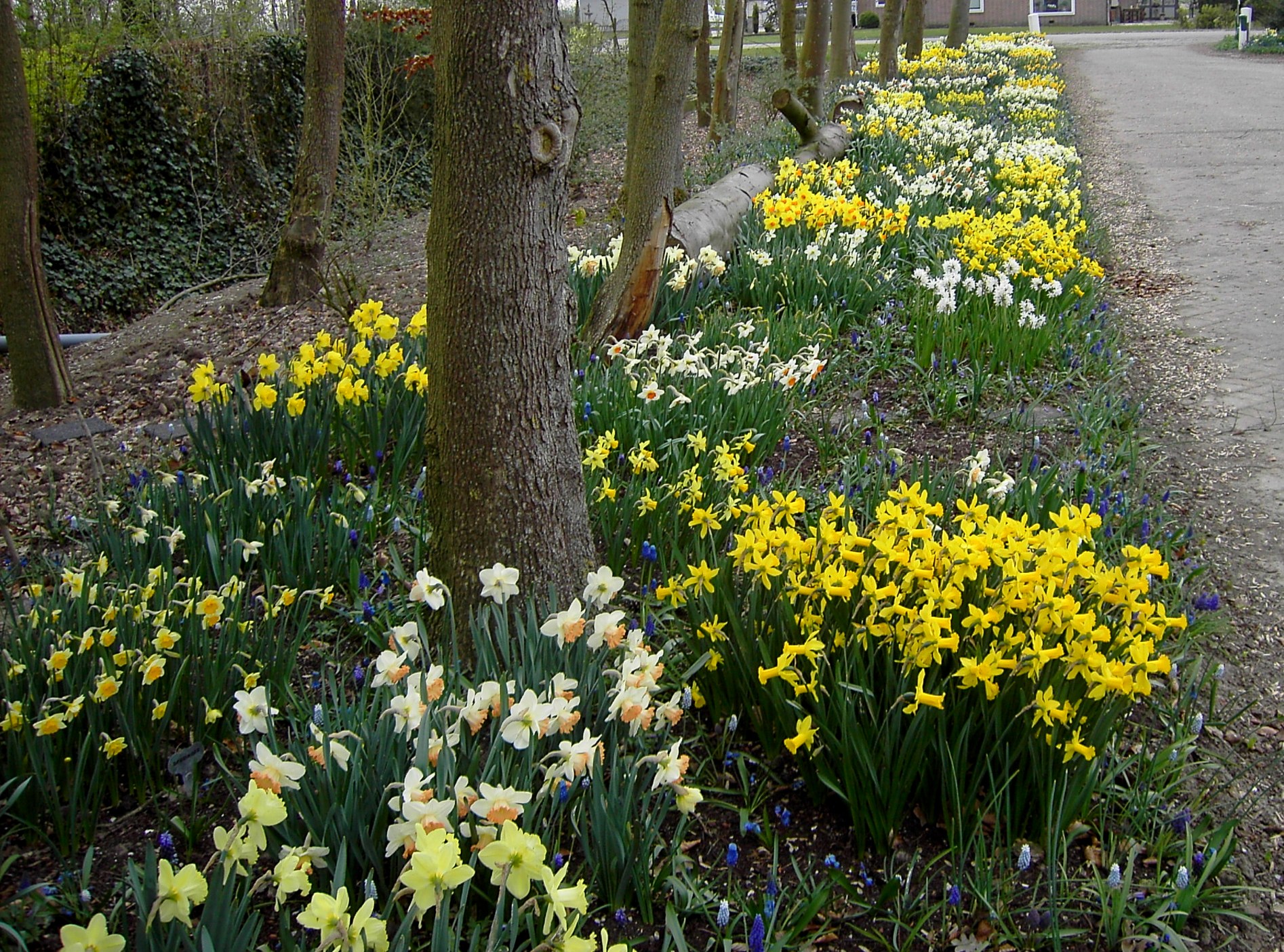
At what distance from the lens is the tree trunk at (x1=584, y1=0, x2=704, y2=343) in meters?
5.62

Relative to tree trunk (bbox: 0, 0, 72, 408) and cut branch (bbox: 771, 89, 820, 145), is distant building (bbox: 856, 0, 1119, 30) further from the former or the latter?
tree trunk (bbox: 0, 0, 72, 408)

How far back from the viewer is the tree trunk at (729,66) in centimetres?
1291

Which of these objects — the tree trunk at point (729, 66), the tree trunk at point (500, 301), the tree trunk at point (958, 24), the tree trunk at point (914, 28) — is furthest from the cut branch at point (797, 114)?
the tree trunk at point (958, 24)

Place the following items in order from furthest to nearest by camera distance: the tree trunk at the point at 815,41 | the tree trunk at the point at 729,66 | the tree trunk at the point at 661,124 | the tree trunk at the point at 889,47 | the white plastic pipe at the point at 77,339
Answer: the tree trunk at the point at 889,47
the tree trunk at the point at 729,66
the tree trunk at the point at 815,41
the white plastic pipe at the point at 77,339
the tree trunk at the point at 661,124

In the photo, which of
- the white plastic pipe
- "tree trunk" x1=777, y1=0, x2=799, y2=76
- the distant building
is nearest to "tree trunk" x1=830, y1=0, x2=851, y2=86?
"tree trunk" x1=777, y1=0, x2=799, y2=76

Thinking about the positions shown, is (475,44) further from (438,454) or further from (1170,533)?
(1170,533)

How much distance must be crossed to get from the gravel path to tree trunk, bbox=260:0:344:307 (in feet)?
17.5

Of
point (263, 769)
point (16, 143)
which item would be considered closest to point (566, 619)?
point (263, 769)

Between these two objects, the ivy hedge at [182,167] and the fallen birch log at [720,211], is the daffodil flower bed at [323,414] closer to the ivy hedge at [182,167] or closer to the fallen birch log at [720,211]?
the fallen birch log at [720,211]

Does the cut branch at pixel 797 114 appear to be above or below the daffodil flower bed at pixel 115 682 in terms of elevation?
above

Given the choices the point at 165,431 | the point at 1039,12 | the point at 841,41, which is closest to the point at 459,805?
the point at 165,431

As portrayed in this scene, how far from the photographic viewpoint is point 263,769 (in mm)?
1621

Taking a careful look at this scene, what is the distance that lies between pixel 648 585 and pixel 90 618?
4.71 ft

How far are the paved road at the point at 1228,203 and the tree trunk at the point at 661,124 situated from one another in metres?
2.96
